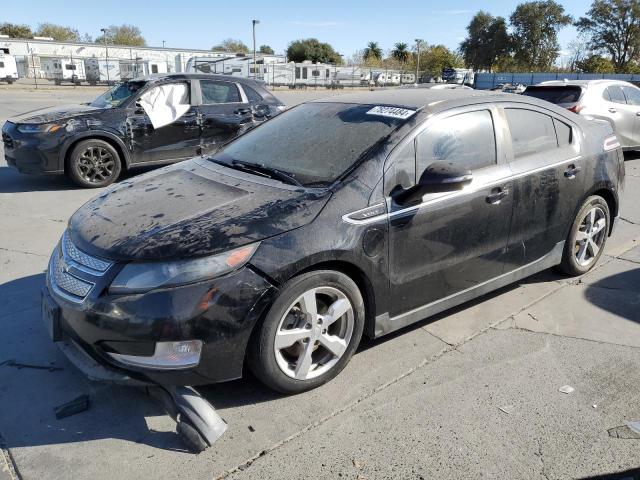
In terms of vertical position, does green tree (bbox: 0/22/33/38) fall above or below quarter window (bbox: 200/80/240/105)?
above

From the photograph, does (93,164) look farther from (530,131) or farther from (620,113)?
(620,113)

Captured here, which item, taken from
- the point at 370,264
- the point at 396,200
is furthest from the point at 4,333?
the point at 396,200

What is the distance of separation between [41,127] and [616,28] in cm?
7008

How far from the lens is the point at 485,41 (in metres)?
72.8

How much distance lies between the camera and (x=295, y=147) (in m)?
3.60

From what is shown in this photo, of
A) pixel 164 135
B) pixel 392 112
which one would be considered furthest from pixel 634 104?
pixel 392 112

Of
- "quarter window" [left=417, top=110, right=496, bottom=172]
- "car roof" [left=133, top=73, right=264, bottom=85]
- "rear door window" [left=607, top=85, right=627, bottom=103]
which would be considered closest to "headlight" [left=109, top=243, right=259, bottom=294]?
"quarter window" [left=417, top=110, right=496, bottom=172]

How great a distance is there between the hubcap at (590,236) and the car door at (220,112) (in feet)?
18.0

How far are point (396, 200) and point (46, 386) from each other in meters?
2.28

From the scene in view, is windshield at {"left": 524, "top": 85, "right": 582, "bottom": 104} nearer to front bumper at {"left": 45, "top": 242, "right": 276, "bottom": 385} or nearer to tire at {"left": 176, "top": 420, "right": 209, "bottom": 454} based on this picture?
front bumper at {"left": 45, "top": 242, "right": 276, "bottom": 385}

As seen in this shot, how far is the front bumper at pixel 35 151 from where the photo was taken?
7301mm

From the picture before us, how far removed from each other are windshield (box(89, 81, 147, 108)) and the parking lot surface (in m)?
4.71

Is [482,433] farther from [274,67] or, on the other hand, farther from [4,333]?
[274,67]

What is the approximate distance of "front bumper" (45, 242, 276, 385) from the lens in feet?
8.21
